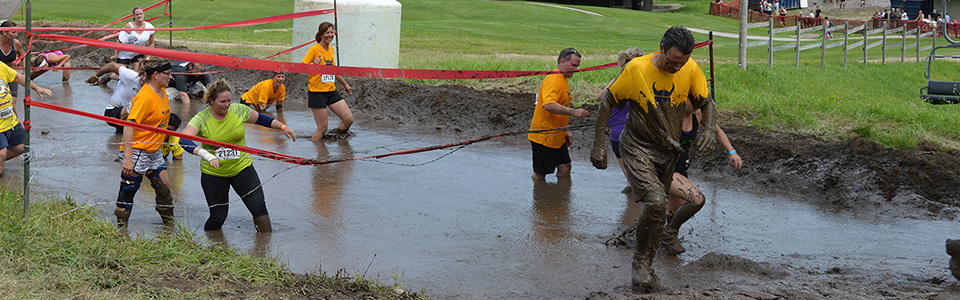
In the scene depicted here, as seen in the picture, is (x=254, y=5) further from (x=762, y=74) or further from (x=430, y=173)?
(x=430, y=173)

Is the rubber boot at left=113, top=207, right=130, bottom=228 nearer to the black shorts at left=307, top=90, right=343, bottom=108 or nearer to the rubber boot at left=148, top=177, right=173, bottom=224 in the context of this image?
the rubber boot at left=148, top=177, right=173, bottom=224

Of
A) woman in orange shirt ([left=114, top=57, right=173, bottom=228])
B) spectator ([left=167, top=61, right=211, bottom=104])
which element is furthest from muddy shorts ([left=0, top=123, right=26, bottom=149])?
spectator ([left=167, top=61, right=211, bottom=104])

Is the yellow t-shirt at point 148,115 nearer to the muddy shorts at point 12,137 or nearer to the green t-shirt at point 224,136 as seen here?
the green t-shirt at point 224,136

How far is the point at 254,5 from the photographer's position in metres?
40.9

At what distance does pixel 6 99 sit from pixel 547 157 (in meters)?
5.31

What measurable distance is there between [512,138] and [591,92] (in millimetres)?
2508

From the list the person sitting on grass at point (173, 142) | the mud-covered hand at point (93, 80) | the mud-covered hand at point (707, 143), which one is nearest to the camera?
the mud-covered hand at point (707, 143)

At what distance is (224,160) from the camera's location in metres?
6.64

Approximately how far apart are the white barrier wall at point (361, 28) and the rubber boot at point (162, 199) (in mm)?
9788

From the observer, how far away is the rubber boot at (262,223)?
6.88 m

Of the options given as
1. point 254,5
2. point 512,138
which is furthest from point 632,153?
point 254,5

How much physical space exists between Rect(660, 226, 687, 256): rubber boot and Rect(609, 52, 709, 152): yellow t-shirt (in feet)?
3.29

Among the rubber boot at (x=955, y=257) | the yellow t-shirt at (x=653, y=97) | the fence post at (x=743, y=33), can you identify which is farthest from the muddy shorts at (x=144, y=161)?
the fence post at (x=743, y=33)

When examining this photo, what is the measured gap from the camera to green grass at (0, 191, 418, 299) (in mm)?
4773
